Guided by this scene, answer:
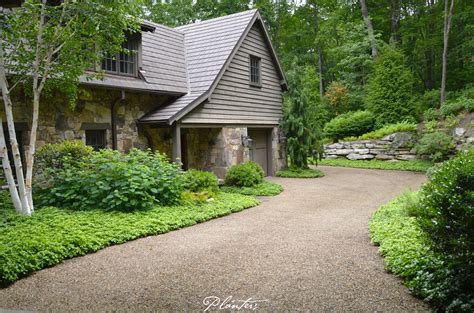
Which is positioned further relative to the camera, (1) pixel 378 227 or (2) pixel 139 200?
→ (2) pixel 139 200

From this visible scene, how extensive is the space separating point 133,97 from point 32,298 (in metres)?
8.61

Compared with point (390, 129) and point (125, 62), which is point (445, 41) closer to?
point (390, 129)

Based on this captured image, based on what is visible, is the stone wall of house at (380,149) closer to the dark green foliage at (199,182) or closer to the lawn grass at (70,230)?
the dark green foliage at (199,182)

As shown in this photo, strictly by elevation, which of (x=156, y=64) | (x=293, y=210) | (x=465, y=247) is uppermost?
(x=156, y=64)

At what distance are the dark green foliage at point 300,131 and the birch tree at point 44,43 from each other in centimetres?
913

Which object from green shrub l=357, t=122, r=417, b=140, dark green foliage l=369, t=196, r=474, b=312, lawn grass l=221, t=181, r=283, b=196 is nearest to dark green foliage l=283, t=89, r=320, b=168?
lawn grass l=221, t=181, r=283, b=196

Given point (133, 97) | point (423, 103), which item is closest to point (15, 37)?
point (133, 97)

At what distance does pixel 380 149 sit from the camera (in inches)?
751

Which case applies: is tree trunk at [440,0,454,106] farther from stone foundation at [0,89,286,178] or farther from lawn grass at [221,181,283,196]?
lawn grass at [221,181,283,196]

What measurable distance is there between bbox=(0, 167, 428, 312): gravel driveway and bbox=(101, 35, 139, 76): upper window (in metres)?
6.32

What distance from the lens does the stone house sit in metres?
10.9

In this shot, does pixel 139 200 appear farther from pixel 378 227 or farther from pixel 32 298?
pixel 378 227

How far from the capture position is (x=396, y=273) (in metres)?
4.70

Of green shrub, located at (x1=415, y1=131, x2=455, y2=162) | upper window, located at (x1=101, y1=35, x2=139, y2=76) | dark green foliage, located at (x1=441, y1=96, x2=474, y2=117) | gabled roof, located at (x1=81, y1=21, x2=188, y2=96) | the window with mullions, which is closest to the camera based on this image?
the window with mullions
